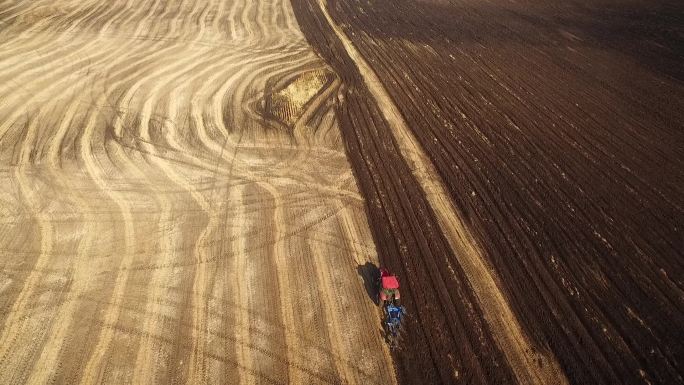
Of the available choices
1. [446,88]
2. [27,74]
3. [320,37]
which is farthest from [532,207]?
[27,74]

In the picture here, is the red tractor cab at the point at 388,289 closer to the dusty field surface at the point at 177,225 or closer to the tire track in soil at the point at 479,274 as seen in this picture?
the dusty field surface at the point at 177,225

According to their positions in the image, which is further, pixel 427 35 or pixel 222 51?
Result: pixel 427 35

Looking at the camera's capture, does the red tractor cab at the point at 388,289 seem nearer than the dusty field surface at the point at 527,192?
No

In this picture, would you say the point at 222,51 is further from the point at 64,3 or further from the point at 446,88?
the point at 64,3

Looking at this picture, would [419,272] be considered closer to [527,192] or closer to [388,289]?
[388,289]

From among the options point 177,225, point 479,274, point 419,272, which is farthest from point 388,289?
point 177,225

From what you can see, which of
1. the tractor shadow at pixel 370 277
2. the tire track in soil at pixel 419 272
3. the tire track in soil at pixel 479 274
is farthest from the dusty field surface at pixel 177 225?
the tire track in soil at pixel 479 274
